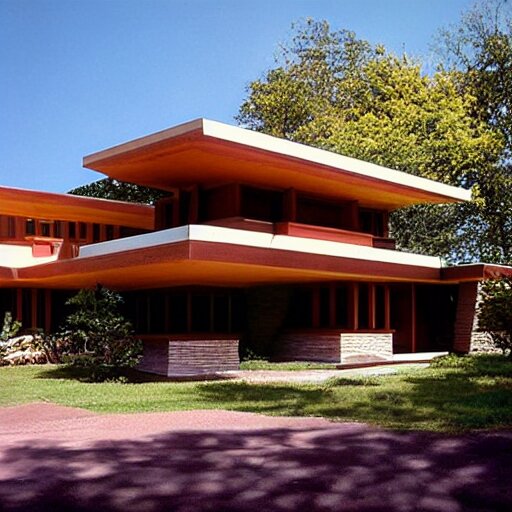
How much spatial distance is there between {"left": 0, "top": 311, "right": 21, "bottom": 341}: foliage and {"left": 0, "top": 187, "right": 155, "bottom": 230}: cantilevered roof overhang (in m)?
3.43

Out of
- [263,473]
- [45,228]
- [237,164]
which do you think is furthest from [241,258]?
[45,228]

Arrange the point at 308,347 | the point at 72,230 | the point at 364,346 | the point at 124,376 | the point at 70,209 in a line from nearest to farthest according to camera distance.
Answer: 1. the point at 124,376
2. the point at 364,346
3. the point at 308,347
4. the point at 70,209
5. the point at 72,230

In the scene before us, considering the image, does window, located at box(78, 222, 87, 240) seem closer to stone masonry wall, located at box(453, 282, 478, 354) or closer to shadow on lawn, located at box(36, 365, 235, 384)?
shadow on lawn, located at box(36, 365, 235, 384)

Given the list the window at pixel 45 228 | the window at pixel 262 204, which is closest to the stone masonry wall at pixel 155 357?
the window at pixel 262 204

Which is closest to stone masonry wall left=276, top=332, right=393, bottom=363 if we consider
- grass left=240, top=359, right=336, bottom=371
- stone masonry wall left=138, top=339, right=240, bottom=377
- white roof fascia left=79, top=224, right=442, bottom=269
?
grass left=240, top=359, right=336, bottom=371

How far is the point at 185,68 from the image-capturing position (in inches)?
1127

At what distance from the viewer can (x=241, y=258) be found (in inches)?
588

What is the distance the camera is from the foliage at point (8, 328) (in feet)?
67.0

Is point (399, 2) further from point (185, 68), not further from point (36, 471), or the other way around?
point (36, 471)

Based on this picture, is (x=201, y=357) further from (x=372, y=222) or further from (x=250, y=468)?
(x=250, y=468)

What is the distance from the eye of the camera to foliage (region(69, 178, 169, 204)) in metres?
36.6

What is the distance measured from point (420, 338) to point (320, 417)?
16241 mm

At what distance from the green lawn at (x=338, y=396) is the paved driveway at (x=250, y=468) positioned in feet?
4.15

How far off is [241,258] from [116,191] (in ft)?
75.2
